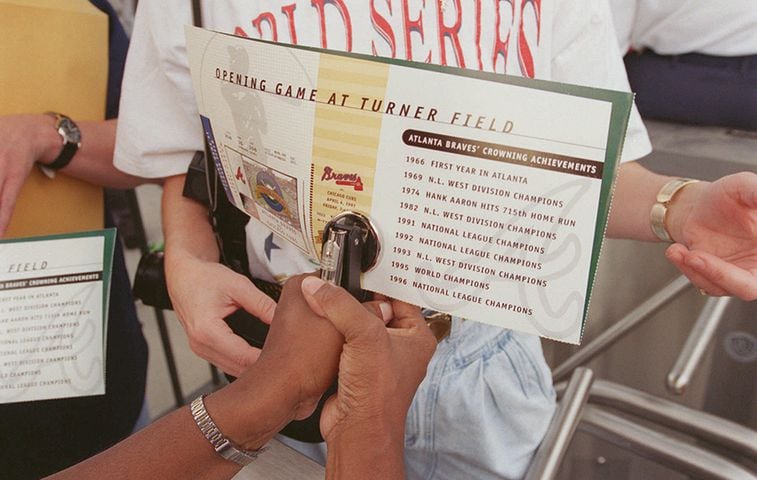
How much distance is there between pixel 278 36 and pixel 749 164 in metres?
0.82

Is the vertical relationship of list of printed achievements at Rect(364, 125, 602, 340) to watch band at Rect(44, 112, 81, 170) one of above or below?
above

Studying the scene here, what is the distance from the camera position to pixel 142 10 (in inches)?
24.1

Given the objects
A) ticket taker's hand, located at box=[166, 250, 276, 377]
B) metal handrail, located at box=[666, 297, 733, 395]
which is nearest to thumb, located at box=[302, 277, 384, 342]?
ticket taker's hand, located at box=[166, 250, 276, 377]

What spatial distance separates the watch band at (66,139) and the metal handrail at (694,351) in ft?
2.73

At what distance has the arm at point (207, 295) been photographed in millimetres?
549

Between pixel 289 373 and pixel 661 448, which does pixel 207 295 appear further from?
pixel 661 448

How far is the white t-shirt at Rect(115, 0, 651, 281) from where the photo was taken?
1.74 ft

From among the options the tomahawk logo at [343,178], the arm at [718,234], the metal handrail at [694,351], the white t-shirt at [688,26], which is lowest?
the metal handrail at [694,351]

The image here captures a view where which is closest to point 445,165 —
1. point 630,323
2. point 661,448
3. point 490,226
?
point 490,226

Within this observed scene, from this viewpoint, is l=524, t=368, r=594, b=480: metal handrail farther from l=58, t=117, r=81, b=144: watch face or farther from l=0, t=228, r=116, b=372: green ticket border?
l=58, t=117, r=81, b=144: watch face

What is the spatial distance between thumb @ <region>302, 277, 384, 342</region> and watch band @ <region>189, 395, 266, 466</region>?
0.10m

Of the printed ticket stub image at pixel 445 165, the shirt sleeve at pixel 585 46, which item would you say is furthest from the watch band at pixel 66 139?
the shirt sleeve at pixel 585 46

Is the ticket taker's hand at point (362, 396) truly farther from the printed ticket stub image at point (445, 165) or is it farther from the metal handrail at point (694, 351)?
the metal handrail at point (694, 351)

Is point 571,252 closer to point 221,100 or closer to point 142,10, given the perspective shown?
point 221,100
